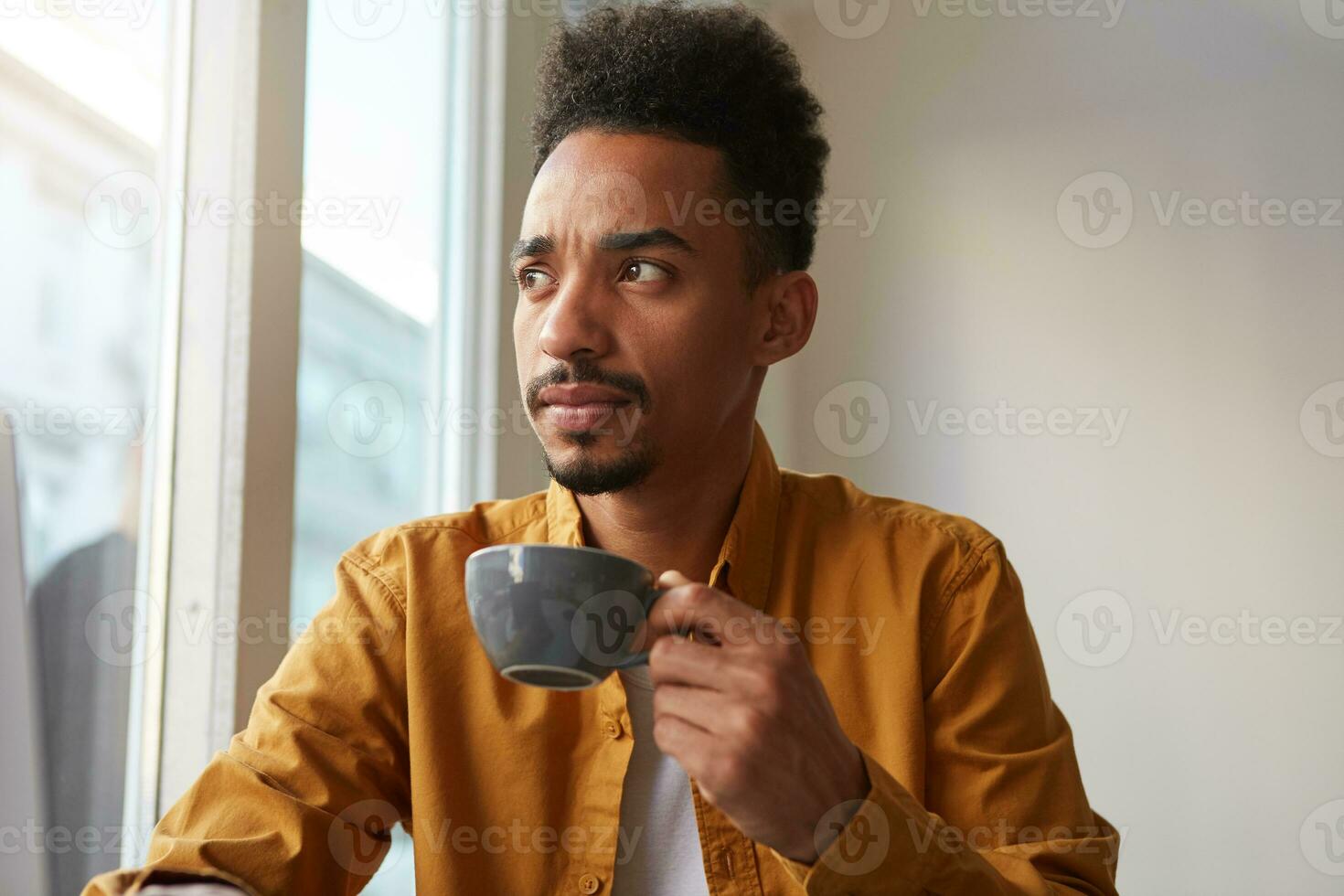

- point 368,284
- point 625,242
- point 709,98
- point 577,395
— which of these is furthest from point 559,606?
point 368,284

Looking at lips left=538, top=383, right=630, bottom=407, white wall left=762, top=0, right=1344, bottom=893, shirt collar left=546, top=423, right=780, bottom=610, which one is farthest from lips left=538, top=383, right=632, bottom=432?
white wall left=762, top=0, right=1344, bottom=893

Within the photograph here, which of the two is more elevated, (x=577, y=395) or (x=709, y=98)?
(x=709, y=98)

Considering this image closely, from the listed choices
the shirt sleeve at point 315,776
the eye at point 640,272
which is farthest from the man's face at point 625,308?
the shirt sleeve at point 315,776

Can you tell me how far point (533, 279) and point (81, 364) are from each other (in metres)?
0.55

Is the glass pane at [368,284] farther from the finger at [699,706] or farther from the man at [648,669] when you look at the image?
the finger at [699,706]

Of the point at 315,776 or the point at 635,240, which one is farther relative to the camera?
the point at 635,240

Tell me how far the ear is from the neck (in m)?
0.14

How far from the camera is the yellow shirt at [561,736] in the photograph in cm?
120

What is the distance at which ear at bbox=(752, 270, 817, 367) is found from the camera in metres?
1.54

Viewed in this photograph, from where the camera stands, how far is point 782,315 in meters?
1.57

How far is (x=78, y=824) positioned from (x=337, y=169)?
Answer: 3.47 ft

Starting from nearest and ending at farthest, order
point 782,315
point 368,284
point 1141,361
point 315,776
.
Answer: point 315,776, point 782,315, point 368,284, point 1141,361

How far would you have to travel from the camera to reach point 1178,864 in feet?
8.54

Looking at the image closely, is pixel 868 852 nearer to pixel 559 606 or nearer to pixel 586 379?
pixel 559 606
